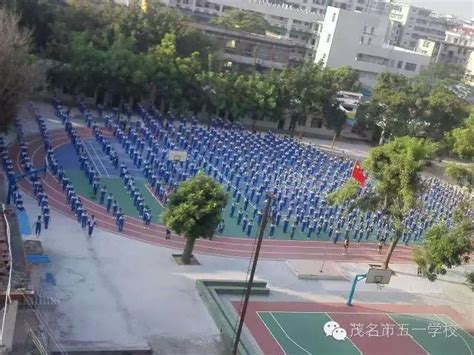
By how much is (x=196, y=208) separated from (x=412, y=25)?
8329 centimetres

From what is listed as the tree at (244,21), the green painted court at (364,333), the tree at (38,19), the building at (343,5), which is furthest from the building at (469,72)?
the green painted court at (364,333)

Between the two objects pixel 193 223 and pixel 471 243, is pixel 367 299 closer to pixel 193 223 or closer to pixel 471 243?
pixel 471 243

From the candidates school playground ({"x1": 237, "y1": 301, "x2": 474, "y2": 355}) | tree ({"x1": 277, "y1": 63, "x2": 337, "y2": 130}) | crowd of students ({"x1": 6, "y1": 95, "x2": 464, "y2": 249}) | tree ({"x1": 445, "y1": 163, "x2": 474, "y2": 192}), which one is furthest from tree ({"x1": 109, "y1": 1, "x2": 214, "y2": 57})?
school playground ({"x1": 237, "y1": 301, "x2": 474, "y2": 355})

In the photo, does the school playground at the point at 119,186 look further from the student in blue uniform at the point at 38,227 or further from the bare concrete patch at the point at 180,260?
the student in blue uniform at the point at 38,227

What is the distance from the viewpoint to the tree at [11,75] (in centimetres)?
1970

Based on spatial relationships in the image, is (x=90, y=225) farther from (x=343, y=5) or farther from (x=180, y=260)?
(x=343, y=5)

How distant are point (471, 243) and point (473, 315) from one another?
2.55 m

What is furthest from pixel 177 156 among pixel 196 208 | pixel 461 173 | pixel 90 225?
pixel 461 173

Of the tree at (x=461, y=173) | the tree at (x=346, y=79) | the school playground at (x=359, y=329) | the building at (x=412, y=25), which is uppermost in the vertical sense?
the building at (x=412, y=25)

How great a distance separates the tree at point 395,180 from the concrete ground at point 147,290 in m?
2.06

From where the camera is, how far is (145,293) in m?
13.9

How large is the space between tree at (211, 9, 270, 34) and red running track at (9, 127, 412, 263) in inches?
1291

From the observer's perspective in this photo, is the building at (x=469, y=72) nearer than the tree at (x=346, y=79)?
No

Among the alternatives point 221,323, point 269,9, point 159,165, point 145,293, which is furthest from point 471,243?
point 269,9
